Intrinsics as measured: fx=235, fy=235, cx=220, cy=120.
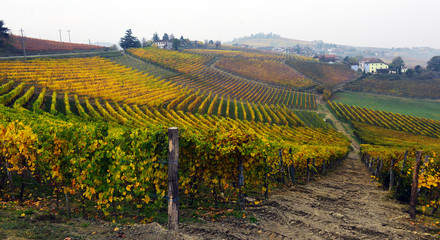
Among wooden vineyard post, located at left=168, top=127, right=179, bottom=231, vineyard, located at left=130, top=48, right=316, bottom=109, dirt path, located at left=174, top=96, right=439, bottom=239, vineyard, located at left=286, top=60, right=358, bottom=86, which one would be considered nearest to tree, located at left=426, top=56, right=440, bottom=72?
vineyard, located at left=286, top=60, right=358, bottom=86

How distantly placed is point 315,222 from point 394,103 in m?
112

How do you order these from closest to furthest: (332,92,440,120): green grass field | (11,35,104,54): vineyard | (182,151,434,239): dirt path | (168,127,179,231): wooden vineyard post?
1. (168,127,179,231): wooden vineyard post
2. (182,151,434,239): dirt path
3. (11,35,104,54): vineyard
4. (332,92,440,120): green grass field

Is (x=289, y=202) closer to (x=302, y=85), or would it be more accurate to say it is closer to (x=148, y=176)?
(x=148, y=176)

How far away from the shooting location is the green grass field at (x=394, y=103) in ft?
A: 284

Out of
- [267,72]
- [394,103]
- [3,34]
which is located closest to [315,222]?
[3,34]

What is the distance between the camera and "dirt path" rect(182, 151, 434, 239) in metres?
6.85

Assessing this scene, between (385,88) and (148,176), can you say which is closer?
(148,176)

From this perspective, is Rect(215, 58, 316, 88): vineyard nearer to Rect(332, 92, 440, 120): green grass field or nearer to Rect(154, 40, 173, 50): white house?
Rect(332, 92, 440, 120): green grass field

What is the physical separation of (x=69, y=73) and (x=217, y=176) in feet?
214

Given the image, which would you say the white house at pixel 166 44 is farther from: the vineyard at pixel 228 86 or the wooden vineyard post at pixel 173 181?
the wooden vineyard post at pixel 173 181

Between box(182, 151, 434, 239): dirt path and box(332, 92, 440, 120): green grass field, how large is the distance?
310 ft

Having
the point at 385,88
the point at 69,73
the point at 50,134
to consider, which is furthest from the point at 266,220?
the point at 385,88

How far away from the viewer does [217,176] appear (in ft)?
27.0

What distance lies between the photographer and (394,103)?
95.8 m
